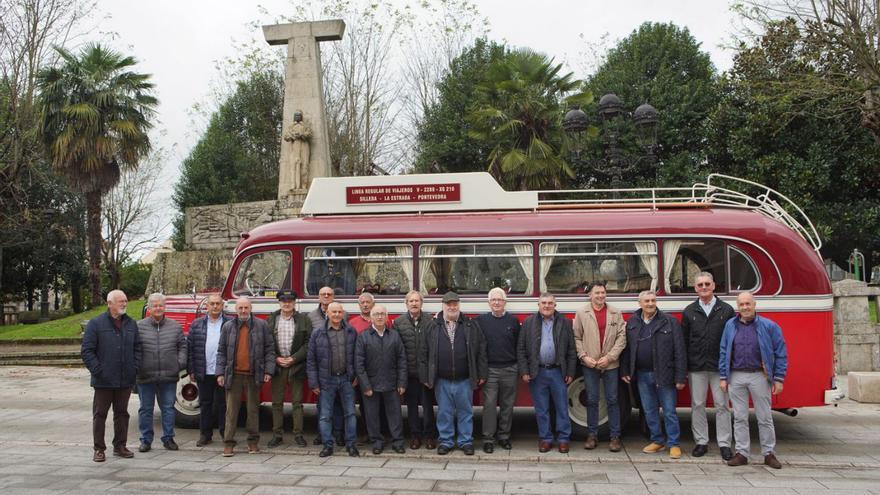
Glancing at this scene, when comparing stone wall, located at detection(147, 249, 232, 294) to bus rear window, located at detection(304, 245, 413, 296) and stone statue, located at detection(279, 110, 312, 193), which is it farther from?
bus rear window, located at detection(304, 245, 413, 296)

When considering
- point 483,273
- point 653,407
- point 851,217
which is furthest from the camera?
point 851,217

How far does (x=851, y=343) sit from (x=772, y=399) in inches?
258

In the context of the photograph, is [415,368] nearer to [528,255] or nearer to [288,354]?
[288,354]

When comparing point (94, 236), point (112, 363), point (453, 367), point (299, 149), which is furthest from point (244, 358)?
point (94, 236)

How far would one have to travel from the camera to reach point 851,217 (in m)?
22.0

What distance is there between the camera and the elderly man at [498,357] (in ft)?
27.5

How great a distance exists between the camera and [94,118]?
80.0 ft

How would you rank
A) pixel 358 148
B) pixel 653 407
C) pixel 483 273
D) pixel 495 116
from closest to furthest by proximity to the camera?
pixel 653 407 → pixel 483 273 → pixel 495 116 → pixel 358 148

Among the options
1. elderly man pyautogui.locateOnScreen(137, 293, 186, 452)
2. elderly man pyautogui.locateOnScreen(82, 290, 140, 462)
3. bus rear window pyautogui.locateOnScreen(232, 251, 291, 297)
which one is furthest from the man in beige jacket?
elderly man pyautogui.locateOnScreen(82, 290, 140, 462)

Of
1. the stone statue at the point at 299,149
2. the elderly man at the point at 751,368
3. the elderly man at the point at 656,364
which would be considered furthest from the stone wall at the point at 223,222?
the elderly man at the point at 751,368

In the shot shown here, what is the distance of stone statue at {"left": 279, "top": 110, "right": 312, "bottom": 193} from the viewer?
2114 centimetres

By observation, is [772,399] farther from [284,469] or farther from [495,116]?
Result: [495,116]

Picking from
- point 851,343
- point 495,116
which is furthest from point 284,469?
point 495,116

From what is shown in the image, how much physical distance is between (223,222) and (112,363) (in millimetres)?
14091
